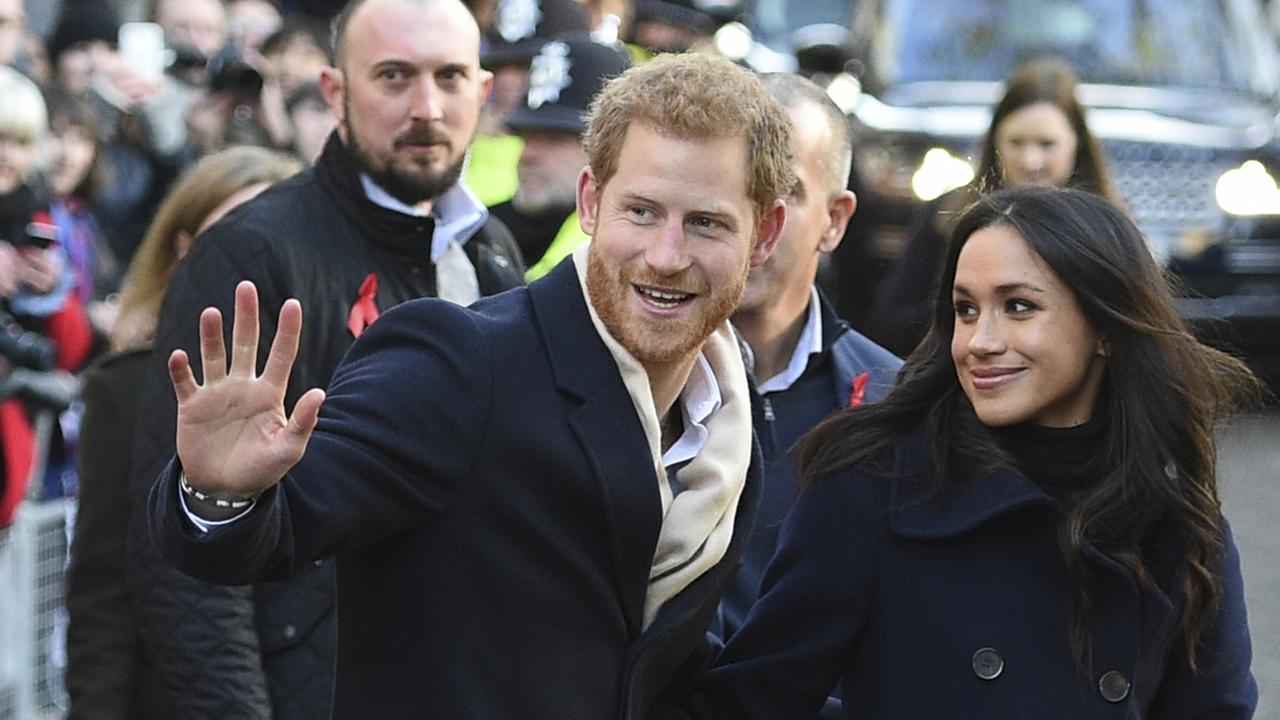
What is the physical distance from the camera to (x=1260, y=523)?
1088 centimetres

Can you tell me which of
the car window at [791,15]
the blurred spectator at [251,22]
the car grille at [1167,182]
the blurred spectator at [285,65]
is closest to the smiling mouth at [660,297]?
the blurred spectator at [285,65]

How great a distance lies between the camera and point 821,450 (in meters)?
4.15

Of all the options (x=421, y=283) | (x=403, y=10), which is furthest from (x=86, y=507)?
(x=403, y=10)

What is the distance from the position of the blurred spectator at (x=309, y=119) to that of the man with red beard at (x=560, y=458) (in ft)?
13.7

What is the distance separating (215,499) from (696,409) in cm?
100

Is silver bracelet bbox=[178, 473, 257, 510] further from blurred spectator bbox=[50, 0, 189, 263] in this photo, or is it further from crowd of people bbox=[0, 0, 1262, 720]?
blurred spectator bbox=[50, 0, 189, 263]

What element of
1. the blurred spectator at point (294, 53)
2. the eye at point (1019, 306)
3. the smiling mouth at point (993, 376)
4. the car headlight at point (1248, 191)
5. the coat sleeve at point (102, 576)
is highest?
the blurred spectator at point (294, 53)

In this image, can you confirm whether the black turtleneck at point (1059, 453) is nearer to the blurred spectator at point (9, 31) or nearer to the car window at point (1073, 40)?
the blurred spectator at point (9, 31)

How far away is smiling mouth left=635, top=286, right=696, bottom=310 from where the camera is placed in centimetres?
357

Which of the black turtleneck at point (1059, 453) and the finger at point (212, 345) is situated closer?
the finger at point (212, 345)

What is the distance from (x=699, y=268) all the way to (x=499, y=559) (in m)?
0.56

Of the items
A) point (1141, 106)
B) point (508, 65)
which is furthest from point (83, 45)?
point (1141, 106)

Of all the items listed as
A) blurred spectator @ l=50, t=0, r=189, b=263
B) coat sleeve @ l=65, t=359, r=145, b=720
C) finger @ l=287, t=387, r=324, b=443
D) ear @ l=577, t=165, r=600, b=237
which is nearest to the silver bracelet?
finger @ l=287, t=387, r=324, b=443

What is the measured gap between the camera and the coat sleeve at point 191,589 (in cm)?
443
